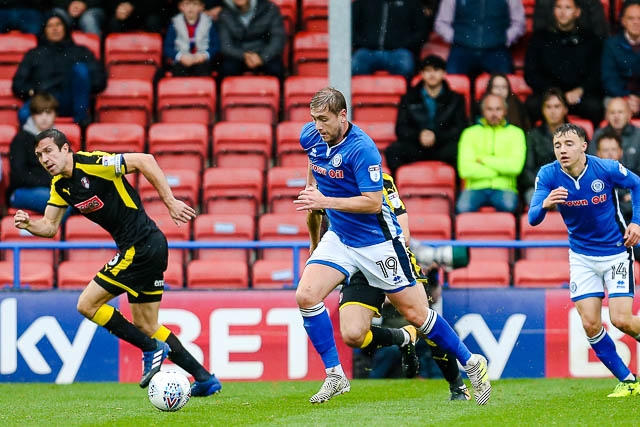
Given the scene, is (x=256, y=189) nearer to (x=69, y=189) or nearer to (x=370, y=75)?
(x=370, y=75)

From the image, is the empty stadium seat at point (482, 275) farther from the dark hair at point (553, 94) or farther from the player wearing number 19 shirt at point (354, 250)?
the player wearing number 19 shirt at point (354, 250)

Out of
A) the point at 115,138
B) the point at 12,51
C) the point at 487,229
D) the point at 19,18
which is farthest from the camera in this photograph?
the point at 19,18

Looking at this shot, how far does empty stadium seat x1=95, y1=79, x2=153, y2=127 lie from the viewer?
13523 mm

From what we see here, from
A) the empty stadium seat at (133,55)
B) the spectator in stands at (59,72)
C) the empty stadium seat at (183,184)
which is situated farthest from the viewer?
the empty stadium seat at (133,55)

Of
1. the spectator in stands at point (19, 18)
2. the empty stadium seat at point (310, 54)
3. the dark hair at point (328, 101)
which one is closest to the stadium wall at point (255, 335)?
the dark hair at point (328, 101)

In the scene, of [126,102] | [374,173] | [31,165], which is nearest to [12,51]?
[126,102]

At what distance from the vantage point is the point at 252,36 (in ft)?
44.0

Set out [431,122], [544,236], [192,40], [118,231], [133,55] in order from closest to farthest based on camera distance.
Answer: [118,231] < [544,236] < [431,122] < [192,40] < [133,55]

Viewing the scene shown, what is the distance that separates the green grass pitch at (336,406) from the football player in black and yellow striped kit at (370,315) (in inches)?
9.5

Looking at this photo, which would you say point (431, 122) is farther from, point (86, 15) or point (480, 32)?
point (86, 15)

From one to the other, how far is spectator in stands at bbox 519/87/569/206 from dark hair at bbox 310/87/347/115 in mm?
4781

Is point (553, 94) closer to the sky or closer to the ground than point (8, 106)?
closer to the sky

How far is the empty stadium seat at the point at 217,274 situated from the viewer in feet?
37.2

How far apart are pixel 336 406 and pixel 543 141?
4772mm
